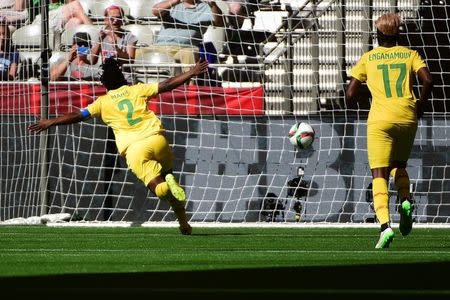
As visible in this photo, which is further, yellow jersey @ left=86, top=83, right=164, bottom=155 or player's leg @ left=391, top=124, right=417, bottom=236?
yellow jersey @ left=86, top=83, right=164, bottom=155

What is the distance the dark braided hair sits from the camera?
12.0m

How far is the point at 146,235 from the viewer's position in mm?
11898

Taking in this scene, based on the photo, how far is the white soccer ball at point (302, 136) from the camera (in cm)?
1500

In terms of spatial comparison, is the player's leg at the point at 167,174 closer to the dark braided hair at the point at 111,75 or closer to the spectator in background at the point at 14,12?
the dark braided hair at the point at 111,75

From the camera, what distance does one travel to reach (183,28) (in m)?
18.2

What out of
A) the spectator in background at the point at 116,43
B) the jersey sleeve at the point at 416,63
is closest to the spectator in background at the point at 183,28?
the spectator in background at the point at 116,43

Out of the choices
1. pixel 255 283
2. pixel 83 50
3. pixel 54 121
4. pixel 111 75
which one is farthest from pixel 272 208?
pixel 255 283

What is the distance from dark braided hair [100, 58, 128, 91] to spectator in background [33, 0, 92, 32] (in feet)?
20.1

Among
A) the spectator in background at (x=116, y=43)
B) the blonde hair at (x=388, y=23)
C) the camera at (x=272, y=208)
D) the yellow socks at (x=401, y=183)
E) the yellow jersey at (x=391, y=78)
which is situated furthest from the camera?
the spectator in background at (x=116, y=43)

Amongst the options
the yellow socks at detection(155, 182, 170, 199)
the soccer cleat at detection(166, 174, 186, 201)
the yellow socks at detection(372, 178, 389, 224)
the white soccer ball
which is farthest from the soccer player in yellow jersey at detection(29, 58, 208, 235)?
the white soccer ball

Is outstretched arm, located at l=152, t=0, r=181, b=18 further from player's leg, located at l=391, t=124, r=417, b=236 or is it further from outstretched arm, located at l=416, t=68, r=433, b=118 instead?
outstretched arm, located at l=416, t=68, r=433, b=118

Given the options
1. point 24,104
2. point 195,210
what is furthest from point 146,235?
point 24,104

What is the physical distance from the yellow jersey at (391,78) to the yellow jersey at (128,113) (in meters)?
3.06

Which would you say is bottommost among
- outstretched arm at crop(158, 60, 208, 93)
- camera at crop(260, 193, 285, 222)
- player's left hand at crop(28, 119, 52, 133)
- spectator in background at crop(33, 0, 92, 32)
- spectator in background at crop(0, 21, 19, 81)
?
camera at crop(260, 193, 285, 222)
